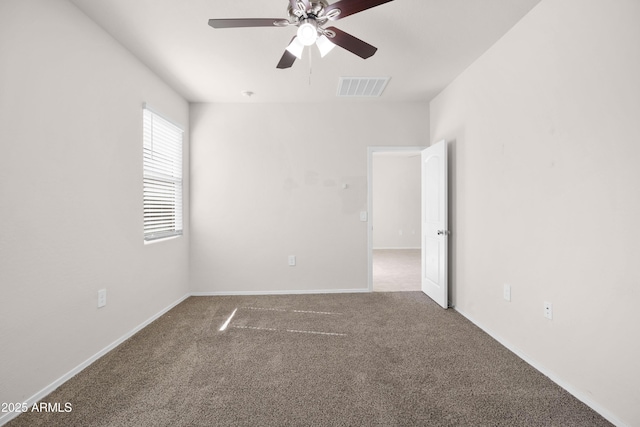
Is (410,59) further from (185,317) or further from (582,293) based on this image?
(185,317)

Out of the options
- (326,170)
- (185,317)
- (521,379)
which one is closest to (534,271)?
A: (521,379)

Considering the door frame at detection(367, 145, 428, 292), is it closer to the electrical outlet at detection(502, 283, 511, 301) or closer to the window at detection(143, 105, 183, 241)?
the electrical outlet at detection(502, 283, 511, 301)

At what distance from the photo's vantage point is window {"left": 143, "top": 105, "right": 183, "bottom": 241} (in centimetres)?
298

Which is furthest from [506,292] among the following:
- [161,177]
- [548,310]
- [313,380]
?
[161,177]

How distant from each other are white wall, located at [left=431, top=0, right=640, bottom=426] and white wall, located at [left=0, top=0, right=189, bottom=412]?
10.5 feet

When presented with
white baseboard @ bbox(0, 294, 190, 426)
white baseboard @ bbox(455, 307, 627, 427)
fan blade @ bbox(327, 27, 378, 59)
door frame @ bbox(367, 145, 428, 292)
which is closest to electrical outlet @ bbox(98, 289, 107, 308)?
white baseboard @ bbox(0, 294, 190, 426)

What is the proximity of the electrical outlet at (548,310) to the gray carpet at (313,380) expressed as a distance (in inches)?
15.8

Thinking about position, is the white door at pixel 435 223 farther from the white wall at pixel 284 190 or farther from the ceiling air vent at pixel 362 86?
the ceiling air vent at pixel 362 86

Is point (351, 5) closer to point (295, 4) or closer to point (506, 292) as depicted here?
point (295, 4)

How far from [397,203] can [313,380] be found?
6.48 metres

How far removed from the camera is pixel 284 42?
2492 mm

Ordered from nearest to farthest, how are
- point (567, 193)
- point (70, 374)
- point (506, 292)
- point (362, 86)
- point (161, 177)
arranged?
point (567, 193) → point (70, 374) → point (506, 292) → point (161, 177) → point (362, 86)

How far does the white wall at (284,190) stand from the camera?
12.8 ft

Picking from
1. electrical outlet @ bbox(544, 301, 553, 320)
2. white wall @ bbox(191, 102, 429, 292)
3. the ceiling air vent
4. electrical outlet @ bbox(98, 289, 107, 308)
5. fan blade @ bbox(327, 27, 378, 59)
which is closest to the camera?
fan blade @ bbox(327, 27, 378, 59)
